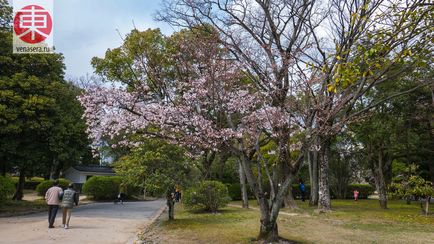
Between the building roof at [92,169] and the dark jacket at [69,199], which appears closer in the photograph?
the dark jacket at [69,199]

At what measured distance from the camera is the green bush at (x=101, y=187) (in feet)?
98.4

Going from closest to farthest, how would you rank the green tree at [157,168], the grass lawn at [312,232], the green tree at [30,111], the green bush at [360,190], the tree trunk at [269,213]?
the tree trunk at [269,213] < the grass lawn at [312,232] < the green tree at [157,168] < the green tree at [30,111] < the green bush at [360,190]

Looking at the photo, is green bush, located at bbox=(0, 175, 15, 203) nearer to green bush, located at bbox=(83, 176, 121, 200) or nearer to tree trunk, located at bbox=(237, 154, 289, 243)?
tree trunk, located at bbox=(237, 154, 289, 243)

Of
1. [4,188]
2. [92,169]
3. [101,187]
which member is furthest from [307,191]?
[4,188]

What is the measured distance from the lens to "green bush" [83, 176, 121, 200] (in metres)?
30.0

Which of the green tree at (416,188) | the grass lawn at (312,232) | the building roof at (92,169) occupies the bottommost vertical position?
the grass lawn at (312,232)

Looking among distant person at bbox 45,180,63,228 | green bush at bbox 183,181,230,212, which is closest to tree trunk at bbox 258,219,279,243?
distant person at bbox 45,180,63,228

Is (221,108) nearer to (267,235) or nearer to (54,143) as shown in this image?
(267,235)

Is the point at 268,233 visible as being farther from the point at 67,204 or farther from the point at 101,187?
the point at 101,187

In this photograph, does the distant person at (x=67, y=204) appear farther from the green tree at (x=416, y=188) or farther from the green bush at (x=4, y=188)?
the green tree at (x=416, y=188)

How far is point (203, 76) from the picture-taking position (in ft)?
32.0

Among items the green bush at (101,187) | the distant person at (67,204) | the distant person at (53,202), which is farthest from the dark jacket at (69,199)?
the green bush at (101,187)

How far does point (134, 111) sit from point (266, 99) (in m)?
3.74

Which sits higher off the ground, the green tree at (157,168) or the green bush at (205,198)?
the green tree at (157,168)
